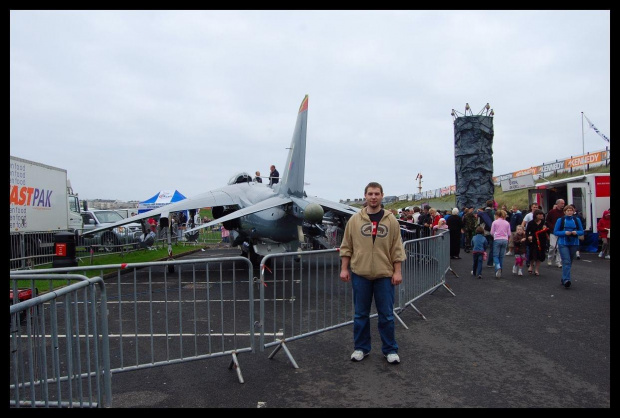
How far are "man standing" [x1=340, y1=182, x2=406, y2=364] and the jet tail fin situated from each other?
6.47m

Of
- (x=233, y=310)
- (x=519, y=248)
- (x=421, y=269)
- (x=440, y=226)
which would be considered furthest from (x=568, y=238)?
(x=233, y=310)

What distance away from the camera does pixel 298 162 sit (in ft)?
36.7

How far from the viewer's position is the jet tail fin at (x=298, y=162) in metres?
11.1

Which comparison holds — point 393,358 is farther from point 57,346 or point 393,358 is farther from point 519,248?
point 519,248

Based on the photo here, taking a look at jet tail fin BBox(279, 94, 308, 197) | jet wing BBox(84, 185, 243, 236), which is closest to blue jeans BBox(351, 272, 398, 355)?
jet tail fin BBox(279, 94, 308, 197)

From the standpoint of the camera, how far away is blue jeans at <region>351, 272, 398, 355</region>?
4.62m

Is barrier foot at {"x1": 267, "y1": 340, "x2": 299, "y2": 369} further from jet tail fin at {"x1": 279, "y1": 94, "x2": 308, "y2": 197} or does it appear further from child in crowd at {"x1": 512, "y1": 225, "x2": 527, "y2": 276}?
child in crowd at {"x1": 512, "y1": 225, "x2": 527, "y2": 276}

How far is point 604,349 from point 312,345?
12.0 feet

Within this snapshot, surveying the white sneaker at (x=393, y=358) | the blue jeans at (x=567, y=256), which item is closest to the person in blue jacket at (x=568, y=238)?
the blue jeans at (x=567, y=256)

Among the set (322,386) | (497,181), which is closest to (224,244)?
(322,386)

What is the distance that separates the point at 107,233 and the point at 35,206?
189 inches

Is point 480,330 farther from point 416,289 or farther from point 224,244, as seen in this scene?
point 224,244

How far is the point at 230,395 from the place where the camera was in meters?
3.78

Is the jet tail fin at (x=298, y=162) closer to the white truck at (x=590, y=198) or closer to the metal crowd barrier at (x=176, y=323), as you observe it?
the metal crowd barrier at (x=176, y=323)
